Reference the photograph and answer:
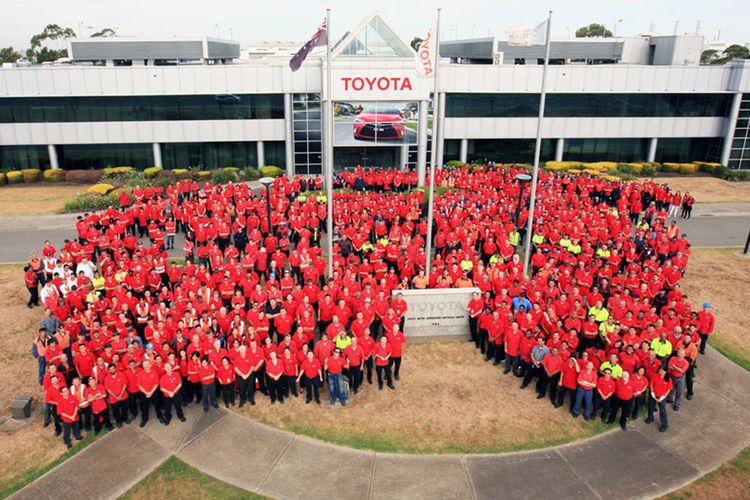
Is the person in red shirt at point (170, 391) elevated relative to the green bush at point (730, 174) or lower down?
lower down

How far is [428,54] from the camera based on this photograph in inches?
569

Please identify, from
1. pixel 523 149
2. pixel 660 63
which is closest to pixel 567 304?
pixel 523 149

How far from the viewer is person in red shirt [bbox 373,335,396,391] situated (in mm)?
11719

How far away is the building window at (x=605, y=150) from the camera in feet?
128

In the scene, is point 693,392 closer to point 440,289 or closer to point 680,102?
point 440,289

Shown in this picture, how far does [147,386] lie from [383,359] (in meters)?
4.80

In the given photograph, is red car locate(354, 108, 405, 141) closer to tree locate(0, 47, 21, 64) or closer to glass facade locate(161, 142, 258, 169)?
glass facade locate(161, 142, 258, 169)

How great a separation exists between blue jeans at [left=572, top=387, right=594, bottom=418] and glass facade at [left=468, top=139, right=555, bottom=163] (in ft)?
96.9

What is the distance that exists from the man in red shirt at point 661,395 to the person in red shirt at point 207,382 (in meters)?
8.76

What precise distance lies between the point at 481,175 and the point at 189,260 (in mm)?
16256

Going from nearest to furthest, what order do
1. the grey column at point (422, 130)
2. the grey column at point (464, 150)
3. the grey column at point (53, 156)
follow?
the grey column at point (422, 130) < the grey column at point (53, 156) < the grey column at point (464, 150)

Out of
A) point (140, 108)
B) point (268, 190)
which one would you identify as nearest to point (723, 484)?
point (268, 190)

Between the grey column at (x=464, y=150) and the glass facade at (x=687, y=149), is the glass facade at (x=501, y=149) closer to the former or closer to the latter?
the grey column at (x=464, y=150)

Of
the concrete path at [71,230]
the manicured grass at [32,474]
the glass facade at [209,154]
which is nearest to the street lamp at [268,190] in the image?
the concrete path at [71,230]
